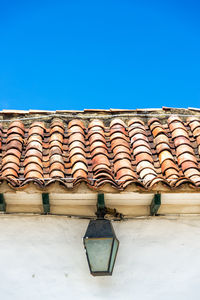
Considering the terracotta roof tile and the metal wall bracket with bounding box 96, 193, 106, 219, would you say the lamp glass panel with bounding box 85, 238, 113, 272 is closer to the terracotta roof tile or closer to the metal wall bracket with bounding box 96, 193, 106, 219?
the metal wall bracket with bounding box 96, 193, 106, 219

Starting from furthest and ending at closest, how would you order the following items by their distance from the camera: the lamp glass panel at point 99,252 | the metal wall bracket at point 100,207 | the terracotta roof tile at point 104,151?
1. the terracotta roof tile at point 104,151
2. the metal wall bracket at point 100,207
3. the lamp glass panel at point 99,252

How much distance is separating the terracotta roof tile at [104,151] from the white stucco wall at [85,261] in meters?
0.46

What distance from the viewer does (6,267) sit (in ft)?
14.3

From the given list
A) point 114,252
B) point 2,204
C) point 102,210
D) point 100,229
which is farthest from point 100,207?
point 2,204

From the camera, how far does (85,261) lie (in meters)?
4.43

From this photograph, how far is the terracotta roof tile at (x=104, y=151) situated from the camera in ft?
16.0

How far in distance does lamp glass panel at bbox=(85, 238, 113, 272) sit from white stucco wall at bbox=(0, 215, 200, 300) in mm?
228

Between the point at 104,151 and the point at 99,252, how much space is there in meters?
1.57

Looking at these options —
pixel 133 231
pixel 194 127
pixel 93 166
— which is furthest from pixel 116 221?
pixel 194 127

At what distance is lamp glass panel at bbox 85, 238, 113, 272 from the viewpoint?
4.16 meters

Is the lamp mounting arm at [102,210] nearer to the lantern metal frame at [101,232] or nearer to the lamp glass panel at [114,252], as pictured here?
the lantern metal frame at [101,232]

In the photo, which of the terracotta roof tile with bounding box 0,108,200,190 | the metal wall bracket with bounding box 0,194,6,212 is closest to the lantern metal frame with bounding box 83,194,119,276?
the terracotta roof tile with bounding box 0,108,200,190

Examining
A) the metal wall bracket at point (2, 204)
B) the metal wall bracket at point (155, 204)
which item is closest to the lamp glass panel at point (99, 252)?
the metal wall bracket at point (155, 204)

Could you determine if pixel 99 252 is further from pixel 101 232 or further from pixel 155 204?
pixel 155 204
